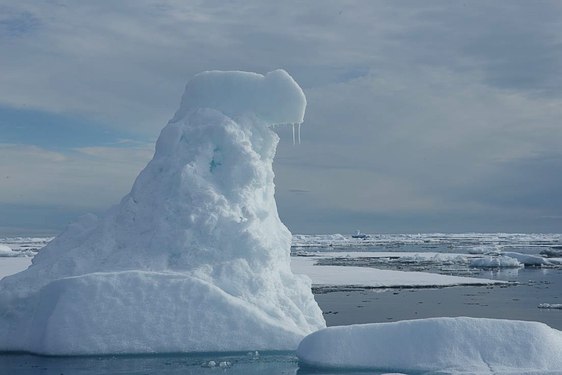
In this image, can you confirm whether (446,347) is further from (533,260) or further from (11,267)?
(533,260)

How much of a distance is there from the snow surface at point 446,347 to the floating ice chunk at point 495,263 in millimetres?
27314

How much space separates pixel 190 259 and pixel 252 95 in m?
3.86

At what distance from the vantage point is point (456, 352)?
32.1ft

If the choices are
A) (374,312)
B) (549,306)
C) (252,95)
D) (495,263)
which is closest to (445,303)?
(549,306)

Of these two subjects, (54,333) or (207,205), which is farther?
(207,205)

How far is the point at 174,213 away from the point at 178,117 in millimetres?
2856

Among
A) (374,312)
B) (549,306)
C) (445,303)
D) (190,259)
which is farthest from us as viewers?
(445,303)

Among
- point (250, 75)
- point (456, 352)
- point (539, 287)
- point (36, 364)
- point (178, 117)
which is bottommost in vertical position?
point (539, 287)

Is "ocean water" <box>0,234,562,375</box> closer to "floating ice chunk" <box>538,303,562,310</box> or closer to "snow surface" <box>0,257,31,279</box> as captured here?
"floating ice chunk" <box>538,303,562,310</box>

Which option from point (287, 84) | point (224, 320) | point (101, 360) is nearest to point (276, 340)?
→ point (224, 320)

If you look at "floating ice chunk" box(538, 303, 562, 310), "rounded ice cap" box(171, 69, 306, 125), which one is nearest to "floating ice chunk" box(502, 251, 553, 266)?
"floating ice chunk" box(538, 303, 562, 310)

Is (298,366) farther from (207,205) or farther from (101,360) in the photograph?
(207,205)

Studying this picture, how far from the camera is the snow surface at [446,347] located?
379 inches

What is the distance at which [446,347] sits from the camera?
984cm
